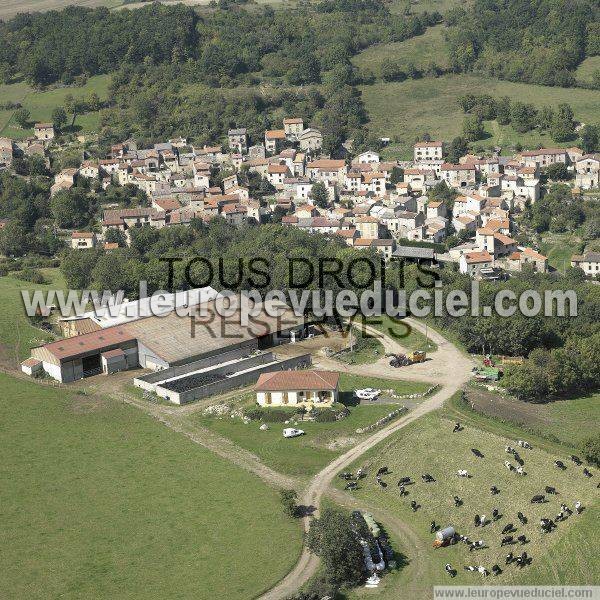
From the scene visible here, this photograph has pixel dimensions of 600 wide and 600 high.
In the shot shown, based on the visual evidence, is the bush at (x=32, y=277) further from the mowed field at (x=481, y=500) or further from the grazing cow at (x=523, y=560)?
the grazing cow at (x=523, y=560)

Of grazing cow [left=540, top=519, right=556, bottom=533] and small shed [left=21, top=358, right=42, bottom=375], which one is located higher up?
small shed [left=21, top=358, right=42, bottom=375]

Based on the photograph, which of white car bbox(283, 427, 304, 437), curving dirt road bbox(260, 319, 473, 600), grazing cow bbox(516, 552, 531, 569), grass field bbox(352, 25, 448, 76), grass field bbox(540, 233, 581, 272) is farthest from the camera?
grass field bbox(352, 25, 448, 76)

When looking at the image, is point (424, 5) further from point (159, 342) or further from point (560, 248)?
point (159, 342)

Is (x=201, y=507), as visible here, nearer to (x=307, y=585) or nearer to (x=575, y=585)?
(x=307, y=585)

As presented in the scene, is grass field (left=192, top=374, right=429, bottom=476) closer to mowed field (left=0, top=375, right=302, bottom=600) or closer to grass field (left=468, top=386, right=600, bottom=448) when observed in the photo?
mowed field (left=0, top=375, right=302, bottom=600)

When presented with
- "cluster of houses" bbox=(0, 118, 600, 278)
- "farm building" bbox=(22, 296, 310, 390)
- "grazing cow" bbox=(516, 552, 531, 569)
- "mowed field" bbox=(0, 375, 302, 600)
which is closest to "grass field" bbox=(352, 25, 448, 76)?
"cluster of houses" bbox=(0, 118, 600, 278)

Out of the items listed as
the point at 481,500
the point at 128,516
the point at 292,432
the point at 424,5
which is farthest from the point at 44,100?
the point at 481,500
